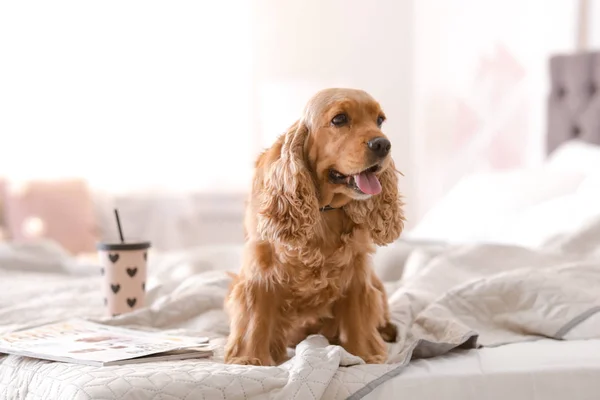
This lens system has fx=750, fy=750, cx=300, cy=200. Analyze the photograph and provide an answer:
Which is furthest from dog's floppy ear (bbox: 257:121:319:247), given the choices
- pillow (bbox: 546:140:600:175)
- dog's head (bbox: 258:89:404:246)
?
pillow (bbox: 546:140:600:175)

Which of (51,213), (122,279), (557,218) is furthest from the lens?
(51,213)

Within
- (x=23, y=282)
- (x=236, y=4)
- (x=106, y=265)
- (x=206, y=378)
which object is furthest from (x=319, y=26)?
(x=206, y=378)

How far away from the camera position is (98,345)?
4.33ft

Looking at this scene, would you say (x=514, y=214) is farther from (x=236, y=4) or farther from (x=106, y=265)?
(x=236, y=4)

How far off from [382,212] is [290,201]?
176 mm

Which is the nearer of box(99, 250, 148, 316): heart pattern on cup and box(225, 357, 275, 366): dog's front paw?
box(225, 357, 275, 366): dog's front paw

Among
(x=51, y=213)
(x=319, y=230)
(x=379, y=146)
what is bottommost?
(x=51, y=213)

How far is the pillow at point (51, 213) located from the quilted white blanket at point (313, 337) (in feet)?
4.01

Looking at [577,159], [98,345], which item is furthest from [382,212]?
[577,159]

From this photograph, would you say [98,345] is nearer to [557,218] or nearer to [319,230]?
[319,230]

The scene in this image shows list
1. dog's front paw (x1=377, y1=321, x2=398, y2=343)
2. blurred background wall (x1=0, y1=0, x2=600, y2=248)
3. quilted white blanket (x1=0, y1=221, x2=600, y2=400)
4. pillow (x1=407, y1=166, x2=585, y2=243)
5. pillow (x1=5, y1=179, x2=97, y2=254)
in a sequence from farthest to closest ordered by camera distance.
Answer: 1. blurred background wall (x1=0, y1=0, x2=600, y2=248)
2. pillow (x1=5, y1=179, x2=97, y2=254)
3. pillow (x1=407, y1=166, x2=585, y2=243)
4. dog's front paw (x1=377, y1=321, x2=398, y2=343)
5. quilted white blanket (x1=0, y1=221, x2=600, y2=400)

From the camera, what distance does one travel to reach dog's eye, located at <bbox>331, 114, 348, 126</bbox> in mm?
1264

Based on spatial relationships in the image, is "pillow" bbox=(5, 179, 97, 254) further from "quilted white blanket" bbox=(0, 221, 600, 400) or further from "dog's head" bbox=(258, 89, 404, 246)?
"dog's head" bbox=(258, 89, 404, 246)

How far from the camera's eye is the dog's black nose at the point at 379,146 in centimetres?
121
